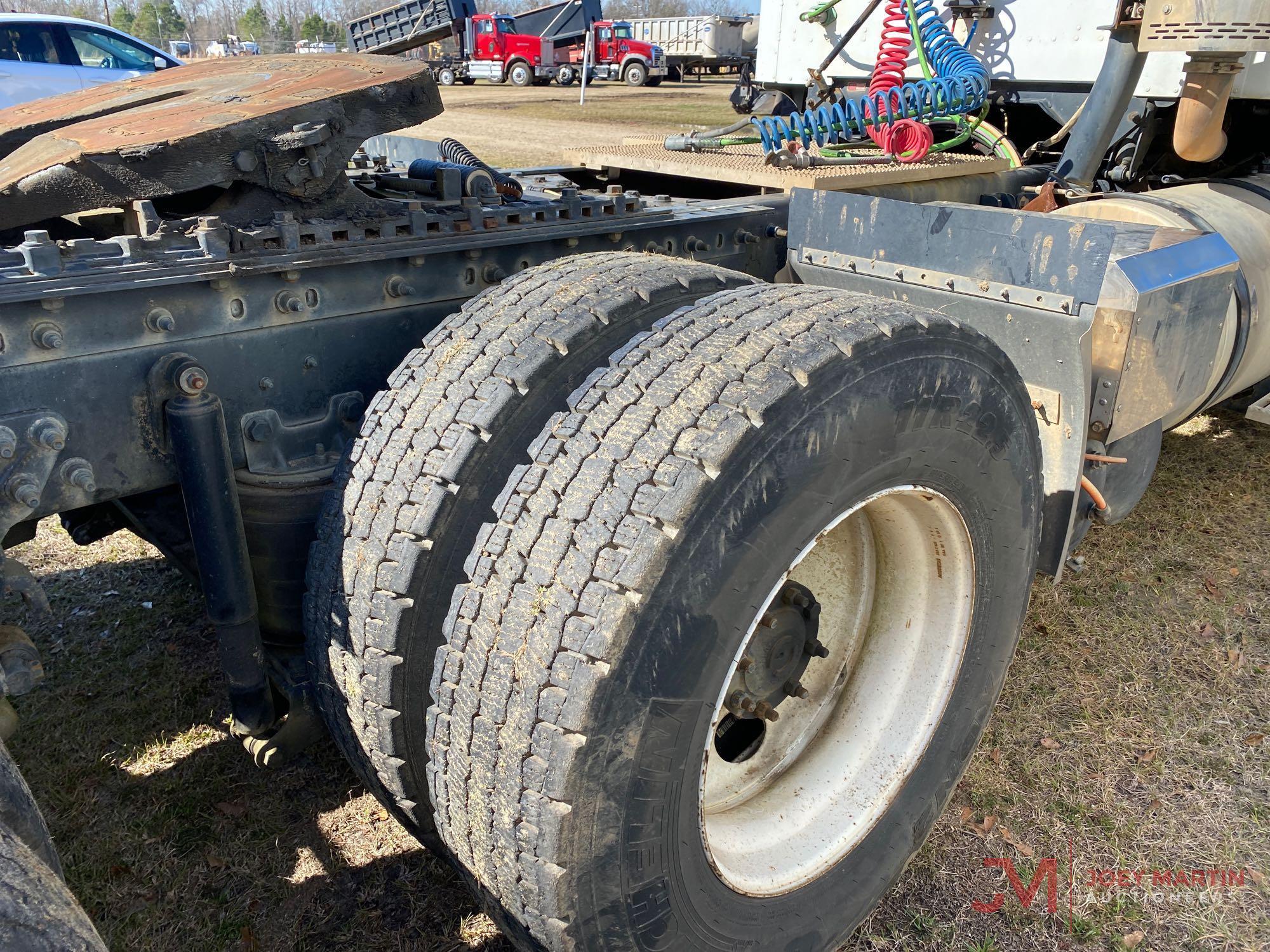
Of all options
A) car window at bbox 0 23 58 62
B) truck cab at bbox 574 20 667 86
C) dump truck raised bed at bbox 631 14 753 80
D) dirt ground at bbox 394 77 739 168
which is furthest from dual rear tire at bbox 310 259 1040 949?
dump truck raised bed at bbox 631 14 753 80

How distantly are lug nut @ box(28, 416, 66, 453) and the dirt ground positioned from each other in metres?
8.75

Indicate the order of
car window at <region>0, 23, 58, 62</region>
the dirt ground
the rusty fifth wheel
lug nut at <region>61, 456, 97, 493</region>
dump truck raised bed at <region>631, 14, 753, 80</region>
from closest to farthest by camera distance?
the rusty fifth wheel < lug nut at <region>61, 456, 97, 493</region> < car window at <region>0, 23, 58, 62</region> < the dirt ground < dump truck raised bed at <region>631, 14, 753, 80</region>

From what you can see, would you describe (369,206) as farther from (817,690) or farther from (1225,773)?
(1225,773)

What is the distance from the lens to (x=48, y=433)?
162 centimetres

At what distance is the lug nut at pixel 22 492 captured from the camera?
1583 mm

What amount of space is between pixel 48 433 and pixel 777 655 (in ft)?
4.74

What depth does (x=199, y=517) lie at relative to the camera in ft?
5.99

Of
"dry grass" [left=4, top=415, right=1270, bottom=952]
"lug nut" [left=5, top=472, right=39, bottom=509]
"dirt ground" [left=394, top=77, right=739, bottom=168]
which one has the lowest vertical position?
"dirt ground" [left=394, top=77, right=739, bottom=168]

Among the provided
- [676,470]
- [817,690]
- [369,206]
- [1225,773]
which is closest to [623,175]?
[369,206]

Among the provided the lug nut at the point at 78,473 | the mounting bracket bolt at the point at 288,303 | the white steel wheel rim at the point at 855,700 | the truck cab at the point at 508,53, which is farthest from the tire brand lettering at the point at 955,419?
the truck cab at the point at 508,53

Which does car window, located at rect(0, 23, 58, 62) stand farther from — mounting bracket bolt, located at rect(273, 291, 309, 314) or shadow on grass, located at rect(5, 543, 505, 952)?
mounting bracket bolt, located at rect(273, 291, 309, 314)

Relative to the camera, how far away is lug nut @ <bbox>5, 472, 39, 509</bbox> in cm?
158

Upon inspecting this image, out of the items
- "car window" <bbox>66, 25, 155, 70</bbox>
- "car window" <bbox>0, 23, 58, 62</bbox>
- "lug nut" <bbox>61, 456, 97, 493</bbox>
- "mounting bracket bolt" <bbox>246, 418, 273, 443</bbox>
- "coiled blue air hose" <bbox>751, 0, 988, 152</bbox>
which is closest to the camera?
"lug nut" <bbox>61, 456, 97, 493</bbox>

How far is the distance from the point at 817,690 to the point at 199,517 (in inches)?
57.6
